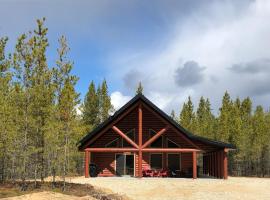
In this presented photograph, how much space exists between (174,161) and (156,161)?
5.34 ft

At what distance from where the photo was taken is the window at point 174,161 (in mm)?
34800

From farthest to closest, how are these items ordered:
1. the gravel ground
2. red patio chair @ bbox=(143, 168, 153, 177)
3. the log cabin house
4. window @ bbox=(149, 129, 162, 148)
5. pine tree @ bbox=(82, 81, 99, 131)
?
pine tree @ bbox=(82, 81, 99, 131) → window @ bbox=(149, 129, 162, 148) → the log cabin house → red patio chair @ bbox=(143, 168, 153, 177) → the gravel ground

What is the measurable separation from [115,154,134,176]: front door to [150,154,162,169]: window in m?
1.85

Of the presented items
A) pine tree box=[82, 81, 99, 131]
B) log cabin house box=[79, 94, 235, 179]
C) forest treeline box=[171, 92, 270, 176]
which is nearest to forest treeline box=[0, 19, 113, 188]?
log cabin house box=[79, 94, 235, 179]

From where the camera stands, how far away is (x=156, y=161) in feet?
115

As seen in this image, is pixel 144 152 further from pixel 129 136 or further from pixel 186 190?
pixel 186 190

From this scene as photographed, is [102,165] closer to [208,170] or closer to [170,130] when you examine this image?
[170,130]

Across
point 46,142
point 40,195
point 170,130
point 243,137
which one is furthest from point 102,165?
point 243,137

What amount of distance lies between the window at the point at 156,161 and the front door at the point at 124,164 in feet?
6.06

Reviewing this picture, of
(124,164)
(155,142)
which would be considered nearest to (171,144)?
(155,142)

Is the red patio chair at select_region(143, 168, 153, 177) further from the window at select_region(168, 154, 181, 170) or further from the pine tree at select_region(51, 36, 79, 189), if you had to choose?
the pine tree at select_region(51, 36, 79, 189)

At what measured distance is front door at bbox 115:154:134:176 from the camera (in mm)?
34375

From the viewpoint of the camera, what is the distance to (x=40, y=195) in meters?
17.0

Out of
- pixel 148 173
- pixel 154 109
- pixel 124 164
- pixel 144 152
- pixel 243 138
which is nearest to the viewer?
pixel 154 109
